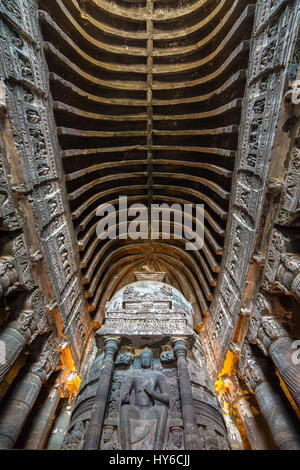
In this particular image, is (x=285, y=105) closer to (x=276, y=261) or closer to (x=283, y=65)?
(x=283, y=65)

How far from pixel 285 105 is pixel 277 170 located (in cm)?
134

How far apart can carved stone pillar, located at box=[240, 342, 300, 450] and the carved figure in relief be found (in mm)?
2635

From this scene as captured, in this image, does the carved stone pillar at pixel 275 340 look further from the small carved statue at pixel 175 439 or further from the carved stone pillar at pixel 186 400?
the small carved statue at pixel 175 439

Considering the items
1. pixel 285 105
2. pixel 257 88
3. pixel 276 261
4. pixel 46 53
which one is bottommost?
pixel 276 261

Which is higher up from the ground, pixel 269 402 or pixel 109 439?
pixel 269 402

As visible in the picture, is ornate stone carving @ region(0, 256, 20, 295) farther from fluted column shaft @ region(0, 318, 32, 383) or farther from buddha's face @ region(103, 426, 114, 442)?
buddha's face @ region(103, 426, 114, 442)

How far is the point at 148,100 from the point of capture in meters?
7.94

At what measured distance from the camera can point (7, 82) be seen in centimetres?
478

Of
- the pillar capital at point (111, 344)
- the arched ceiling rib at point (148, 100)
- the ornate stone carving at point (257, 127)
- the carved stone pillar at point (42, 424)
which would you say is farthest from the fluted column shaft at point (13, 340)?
the ornate stone carving at point (257, 127)

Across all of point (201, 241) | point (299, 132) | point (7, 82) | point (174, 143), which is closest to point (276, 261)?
point (299, 132)

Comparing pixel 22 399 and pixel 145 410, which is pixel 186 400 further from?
pixel 22 399

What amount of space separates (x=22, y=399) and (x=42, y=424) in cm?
116

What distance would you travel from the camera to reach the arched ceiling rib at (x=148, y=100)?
643cm

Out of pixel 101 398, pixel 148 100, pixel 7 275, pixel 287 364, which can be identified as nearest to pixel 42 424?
pixel 101 398
